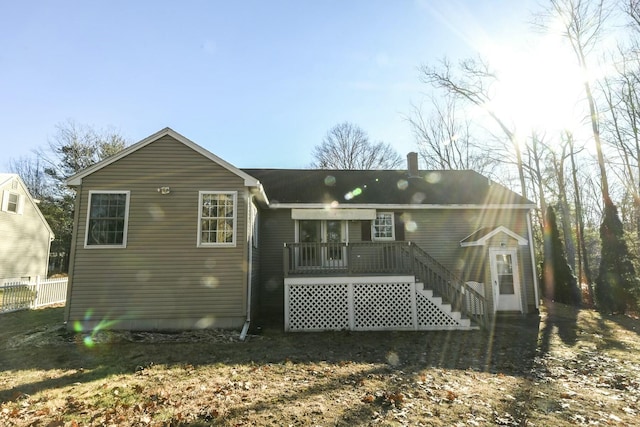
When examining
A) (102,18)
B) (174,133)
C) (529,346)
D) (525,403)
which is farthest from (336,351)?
(102,18)

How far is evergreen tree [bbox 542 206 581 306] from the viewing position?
1625cm

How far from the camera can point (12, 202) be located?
19.0 metres

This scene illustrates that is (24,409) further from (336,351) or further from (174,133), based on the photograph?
(174,133)

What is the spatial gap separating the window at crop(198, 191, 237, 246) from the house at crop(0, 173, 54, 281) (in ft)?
52.3

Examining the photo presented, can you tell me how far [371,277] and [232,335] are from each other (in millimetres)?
4312

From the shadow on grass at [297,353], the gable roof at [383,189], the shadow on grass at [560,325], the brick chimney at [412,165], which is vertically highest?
the brick chimney at [412,165]

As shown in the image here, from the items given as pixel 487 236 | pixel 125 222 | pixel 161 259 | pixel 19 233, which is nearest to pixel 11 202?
pixel 19 233

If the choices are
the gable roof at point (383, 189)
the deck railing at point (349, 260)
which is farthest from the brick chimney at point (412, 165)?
the deck railing at point (349, 260)

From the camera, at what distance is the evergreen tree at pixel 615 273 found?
13469 millimetres

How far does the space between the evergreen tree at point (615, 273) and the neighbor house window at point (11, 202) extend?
29764 mm

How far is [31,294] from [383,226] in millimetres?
14741

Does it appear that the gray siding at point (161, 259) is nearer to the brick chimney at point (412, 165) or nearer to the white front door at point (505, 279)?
the white front door at point (505, 279)

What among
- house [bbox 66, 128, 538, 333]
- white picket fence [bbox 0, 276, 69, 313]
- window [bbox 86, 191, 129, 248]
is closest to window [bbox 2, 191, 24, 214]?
white picket fence [bbox 0, 276, 69, 313]

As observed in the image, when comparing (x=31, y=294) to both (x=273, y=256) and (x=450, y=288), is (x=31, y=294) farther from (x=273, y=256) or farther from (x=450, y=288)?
(x=450, y=288)
